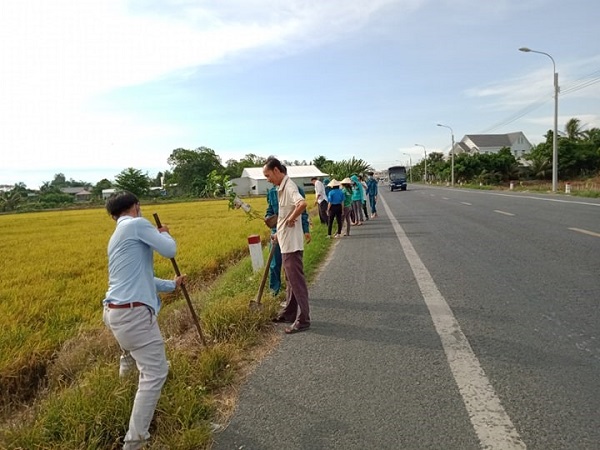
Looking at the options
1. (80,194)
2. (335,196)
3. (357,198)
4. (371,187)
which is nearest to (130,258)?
(335,196)

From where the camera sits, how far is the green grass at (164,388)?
2572 millimetres

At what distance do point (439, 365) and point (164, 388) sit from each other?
205cm

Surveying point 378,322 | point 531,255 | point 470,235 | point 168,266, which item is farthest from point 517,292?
point 168,266

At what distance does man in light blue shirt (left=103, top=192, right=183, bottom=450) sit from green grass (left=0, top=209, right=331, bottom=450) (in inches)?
8.6

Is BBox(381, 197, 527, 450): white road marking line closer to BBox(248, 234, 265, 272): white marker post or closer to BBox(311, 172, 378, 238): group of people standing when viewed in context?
BBox(248, 234, 265, 272): white marker post

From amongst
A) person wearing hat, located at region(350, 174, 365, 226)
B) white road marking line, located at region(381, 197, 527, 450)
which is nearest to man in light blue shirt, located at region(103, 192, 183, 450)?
white road marking line, located at region(381, 197, 527, 450)

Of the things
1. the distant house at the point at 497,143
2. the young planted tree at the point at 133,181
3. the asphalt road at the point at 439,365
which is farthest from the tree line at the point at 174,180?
the asphalt road at the point at 439,365

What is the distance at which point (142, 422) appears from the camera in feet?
8.27

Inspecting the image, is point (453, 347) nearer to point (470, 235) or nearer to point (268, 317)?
point (268, 317)

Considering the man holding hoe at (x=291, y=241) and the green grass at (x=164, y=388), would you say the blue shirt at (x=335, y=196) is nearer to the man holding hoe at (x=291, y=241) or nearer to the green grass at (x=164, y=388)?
the green grass at (x=164, y=388)

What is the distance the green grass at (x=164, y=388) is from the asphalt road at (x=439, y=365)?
0.26 m

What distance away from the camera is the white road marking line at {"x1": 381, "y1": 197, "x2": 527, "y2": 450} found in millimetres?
2344

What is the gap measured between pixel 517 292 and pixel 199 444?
409 cm

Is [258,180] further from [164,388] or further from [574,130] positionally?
[164,388]
